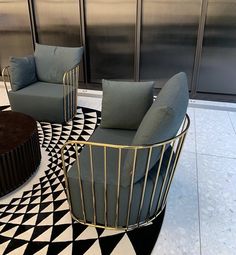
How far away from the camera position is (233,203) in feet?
6.32

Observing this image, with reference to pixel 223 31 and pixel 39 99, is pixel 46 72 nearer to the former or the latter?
pixel 39 99

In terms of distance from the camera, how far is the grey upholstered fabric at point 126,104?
2072 millimetres

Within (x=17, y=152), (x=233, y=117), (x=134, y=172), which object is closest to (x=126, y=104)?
(x=134, y=172)

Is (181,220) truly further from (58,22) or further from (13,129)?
(58,22)

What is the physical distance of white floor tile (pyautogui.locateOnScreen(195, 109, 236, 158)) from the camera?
8.41 ft

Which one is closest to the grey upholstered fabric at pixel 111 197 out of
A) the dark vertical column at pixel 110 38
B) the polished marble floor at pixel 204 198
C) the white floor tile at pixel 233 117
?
the polished marble floor at pixel 204 198

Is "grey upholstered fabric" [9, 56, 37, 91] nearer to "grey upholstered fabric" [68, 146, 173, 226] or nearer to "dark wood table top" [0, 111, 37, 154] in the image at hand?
"dark wood table top" [0, 111, 37, 154]

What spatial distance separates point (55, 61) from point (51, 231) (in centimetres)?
210

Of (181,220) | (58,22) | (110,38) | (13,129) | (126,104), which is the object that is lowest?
(181,220)

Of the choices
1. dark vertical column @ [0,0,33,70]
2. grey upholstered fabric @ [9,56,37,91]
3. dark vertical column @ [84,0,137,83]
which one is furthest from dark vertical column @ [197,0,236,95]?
dark vertical column @ [0,0,33,70]

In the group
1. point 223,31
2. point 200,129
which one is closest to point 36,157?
point 200,129

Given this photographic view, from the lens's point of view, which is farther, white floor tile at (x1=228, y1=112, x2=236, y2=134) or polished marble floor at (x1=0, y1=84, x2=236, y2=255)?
white floor tile at (x1=228, y1=112, x2=236, y2=134)

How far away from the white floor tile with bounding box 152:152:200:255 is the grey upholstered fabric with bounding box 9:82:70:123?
58.1 inches

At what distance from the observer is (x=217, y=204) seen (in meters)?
1.92
